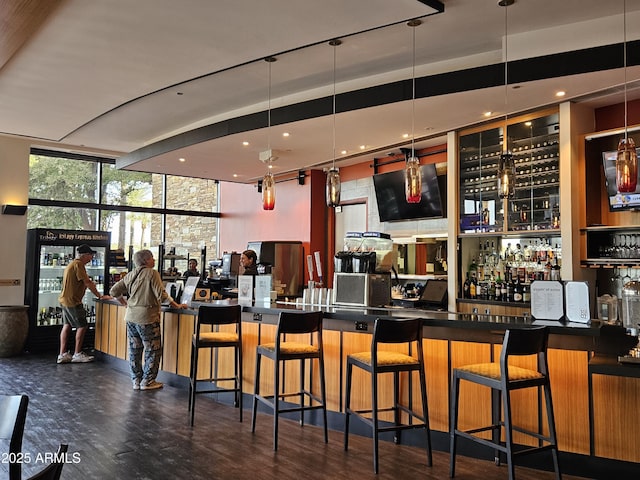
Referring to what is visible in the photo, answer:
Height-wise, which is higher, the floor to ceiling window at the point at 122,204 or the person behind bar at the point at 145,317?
the floor to ceiling window at the point at 122,204

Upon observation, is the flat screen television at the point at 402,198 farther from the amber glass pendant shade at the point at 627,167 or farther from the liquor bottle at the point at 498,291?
the amber glass pendant shade at the point at 627,167

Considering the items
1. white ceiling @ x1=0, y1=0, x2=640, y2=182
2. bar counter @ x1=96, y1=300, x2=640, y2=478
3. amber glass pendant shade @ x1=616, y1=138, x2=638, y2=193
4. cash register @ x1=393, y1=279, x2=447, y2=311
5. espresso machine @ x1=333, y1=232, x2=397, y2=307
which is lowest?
bar counter @ x1=96, y1=300, x2=640, y2=478

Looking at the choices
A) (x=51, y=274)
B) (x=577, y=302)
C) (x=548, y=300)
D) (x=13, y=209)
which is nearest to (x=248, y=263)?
(x=548, y=300)

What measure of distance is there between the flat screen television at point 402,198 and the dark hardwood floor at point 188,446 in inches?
149

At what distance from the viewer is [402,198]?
7898 mm

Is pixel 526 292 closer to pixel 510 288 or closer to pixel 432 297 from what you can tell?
pixel 510 288

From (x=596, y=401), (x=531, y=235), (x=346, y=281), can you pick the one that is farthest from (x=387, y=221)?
(x=596, y=401)

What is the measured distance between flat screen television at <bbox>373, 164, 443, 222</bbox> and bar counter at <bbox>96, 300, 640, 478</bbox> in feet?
10.1

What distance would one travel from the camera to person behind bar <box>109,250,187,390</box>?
5.95 m

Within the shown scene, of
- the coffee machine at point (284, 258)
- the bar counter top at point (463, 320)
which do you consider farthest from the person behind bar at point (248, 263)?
the coffee machine at point (284, 258)

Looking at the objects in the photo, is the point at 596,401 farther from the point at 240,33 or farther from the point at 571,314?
the point at 240,33

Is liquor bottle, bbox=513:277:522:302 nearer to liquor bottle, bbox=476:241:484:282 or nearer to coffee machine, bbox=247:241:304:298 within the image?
liquor bottle, bbox=476:241:484:282

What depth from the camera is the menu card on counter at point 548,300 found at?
12.6 feet

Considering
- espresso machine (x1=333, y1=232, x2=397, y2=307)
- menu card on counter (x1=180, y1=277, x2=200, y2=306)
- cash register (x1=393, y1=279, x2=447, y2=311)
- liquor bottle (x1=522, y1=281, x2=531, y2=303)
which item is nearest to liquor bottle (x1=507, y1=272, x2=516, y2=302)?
liquor bottle (x1=522, y1=281, x2=531, y2=303)
